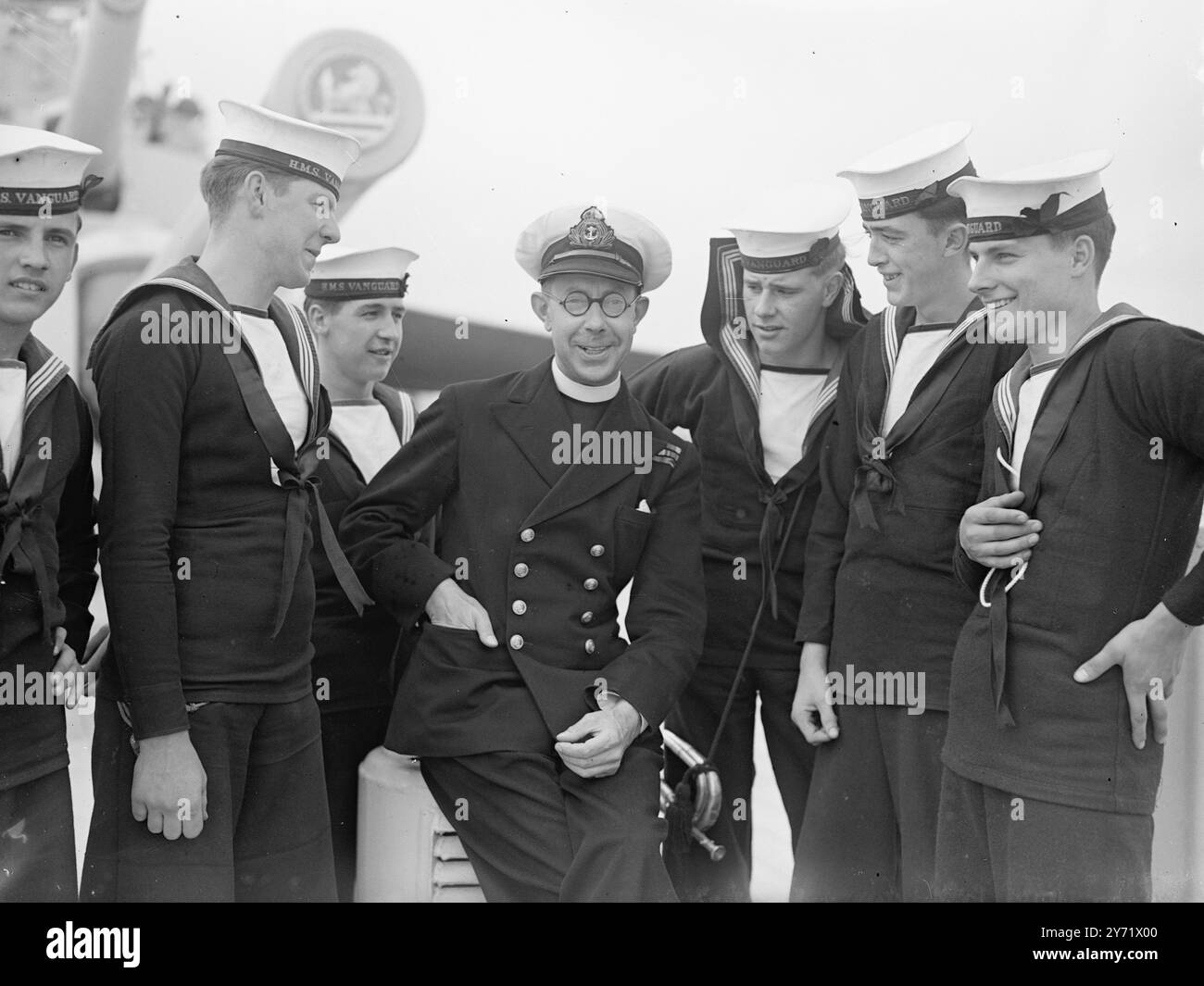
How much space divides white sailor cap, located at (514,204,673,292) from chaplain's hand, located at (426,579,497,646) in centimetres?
80

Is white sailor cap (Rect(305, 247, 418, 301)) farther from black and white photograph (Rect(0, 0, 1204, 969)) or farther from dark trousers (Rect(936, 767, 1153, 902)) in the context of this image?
dark trousers (Rect(936, 767, 1153, 902))

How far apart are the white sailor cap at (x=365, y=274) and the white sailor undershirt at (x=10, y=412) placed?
0.75 m

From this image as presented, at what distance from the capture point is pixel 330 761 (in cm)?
348

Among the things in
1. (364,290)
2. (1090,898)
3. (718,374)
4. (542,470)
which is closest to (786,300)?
(718,374)

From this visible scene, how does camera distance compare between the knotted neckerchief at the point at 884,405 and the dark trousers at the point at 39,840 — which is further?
the knotted neckerchief at the point at 884,405

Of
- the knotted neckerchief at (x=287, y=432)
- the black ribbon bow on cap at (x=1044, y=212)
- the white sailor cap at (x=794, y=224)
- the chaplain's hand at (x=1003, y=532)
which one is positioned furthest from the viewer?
the white sailor cap at (x=794, y=224)

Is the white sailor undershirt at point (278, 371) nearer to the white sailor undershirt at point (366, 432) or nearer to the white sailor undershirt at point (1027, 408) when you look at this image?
the white sailor undershirt at point (366, 432)

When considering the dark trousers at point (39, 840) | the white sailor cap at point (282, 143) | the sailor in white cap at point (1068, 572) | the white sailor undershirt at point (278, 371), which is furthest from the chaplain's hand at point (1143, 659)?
the dark trousers at point (39, 840)

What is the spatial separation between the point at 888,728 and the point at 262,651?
1.51m

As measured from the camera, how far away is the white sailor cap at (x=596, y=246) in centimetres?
330

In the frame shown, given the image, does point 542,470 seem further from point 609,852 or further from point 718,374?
point 609,852

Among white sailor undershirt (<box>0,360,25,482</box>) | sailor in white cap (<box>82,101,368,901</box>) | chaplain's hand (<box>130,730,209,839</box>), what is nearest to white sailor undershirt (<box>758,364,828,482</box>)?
sailor in white cap (<box>82,101,368,901</box>)

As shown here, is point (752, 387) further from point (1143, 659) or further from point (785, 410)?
point (1143, 659)

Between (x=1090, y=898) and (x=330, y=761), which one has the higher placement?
(x=330, y=761)
